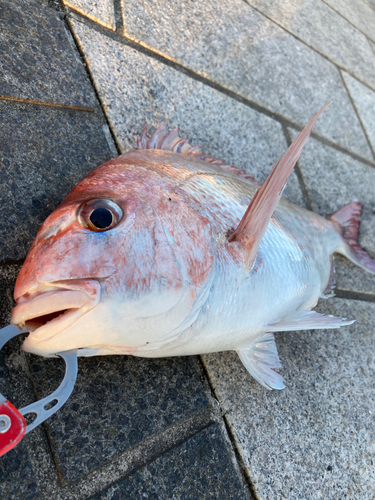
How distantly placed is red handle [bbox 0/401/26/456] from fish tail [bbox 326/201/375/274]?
219 cm

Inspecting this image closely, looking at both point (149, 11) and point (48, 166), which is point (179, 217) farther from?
point (149, 11)

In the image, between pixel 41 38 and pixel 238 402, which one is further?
pixel 41 38

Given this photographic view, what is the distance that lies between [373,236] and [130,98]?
213 cm

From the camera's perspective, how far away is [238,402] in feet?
5.27

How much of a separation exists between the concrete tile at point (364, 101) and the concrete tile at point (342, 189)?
630mm

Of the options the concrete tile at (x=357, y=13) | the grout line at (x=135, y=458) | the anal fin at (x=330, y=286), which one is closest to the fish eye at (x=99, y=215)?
the grout line at (x=135, y=458)

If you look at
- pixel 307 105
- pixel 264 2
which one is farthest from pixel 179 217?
pixel 264 2

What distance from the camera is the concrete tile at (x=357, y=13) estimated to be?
14.6 feet

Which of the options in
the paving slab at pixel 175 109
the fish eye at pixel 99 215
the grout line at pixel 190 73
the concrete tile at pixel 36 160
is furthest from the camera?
the grout line at pixel 190 73

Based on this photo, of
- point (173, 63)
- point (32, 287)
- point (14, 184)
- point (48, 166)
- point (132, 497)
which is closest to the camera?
point (32, 287)

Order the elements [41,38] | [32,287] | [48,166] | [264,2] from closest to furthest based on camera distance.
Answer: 1. [32,287]
2. [48,166]
3. [41,38]
4. [264,2]

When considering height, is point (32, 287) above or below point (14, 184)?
above

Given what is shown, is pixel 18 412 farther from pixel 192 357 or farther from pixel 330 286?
pixel 330 286

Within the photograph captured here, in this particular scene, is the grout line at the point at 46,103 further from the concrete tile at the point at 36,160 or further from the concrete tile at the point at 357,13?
the concrete tile at the point at 357,13
